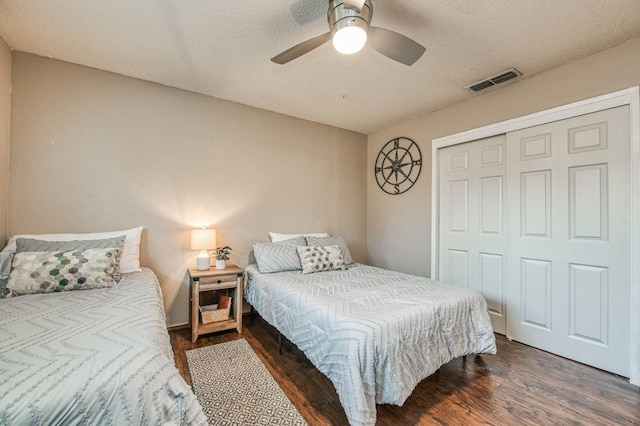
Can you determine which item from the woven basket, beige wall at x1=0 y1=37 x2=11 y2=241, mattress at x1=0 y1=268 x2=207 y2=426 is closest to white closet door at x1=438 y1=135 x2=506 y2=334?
the woven basket

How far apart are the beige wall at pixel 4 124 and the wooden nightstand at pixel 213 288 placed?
144 cm

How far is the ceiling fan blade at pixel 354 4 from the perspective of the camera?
1448mm

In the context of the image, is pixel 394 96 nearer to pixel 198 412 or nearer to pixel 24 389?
pixel 198 412

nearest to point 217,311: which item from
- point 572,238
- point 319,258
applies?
point 319,258

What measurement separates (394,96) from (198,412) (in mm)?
3046

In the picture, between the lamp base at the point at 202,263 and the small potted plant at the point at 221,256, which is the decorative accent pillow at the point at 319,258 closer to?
the small potted plant at the point at 221,256

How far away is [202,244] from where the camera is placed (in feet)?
8.95

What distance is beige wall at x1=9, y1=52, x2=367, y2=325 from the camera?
2.29 m

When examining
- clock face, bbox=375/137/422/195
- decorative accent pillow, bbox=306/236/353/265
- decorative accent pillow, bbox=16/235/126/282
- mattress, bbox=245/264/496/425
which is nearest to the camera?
mattress, bbox=245/264/496/425

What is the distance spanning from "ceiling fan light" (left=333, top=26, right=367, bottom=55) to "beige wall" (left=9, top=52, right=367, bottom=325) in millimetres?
1953

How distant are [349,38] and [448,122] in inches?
83.9

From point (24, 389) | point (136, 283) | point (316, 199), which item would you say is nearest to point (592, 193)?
point (316, 199)

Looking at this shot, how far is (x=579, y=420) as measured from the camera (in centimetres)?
157

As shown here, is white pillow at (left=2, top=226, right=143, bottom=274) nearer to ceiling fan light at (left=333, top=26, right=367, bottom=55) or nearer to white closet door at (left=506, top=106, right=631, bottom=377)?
ceiling fan light at (left=333, top=26, right=367, bottom=55)
